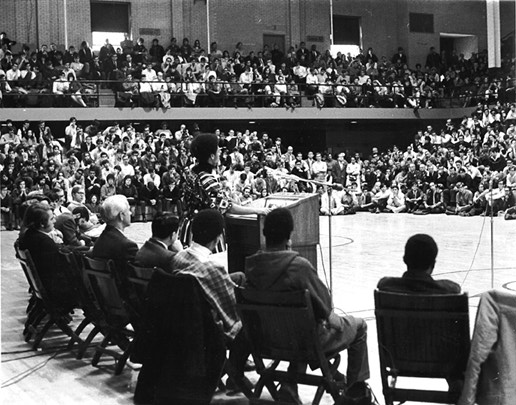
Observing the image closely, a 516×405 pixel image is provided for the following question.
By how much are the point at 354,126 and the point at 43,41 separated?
397 inches

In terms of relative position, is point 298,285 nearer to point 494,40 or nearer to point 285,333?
point 285,333

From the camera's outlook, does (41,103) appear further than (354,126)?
No

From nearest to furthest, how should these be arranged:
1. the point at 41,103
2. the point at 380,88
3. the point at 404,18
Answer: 1. the point at 41,103
2. the point at 380,88
3. the point at 404,18

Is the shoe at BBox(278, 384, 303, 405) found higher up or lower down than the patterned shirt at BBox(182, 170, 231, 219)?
lower down

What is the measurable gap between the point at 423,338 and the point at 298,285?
2.08 ft

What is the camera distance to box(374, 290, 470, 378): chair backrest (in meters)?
3.37

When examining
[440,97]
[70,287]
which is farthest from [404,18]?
[70,287]

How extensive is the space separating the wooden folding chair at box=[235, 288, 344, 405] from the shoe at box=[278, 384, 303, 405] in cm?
16

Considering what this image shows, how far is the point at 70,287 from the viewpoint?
5707 millimetres

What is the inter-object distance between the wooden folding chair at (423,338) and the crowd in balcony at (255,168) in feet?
42.2

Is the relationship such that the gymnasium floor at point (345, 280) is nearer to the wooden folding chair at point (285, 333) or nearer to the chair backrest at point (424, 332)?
the wooden folding chair at point (285, 333)

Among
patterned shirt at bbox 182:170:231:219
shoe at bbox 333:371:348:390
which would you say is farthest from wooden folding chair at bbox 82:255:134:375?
shoe at bbox 333:371:348:390

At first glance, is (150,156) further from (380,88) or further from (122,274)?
(122,274)

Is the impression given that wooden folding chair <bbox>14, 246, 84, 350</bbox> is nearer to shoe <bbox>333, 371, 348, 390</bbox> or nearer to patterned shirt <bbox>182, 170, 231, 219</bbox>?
patterned shirt <bbox>182, 170, 231, 219</bbox>
